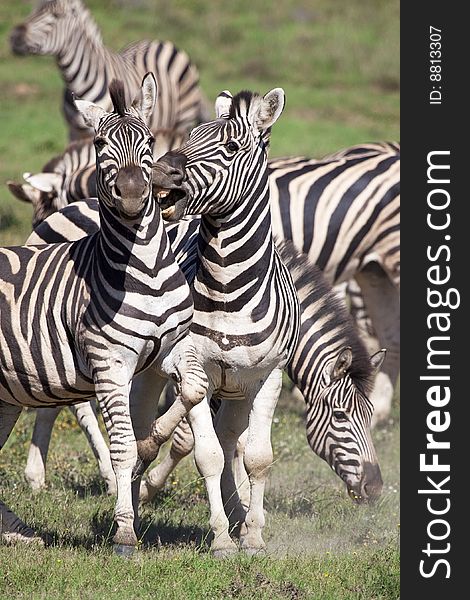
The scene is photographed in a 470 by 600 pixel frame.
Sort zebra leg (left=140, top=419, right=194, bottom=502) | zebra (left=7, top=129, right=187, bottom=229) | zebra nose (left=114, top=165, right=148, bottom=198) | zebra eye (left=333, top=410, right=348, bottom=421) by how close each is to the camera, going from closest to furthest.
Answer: zebra nose (left=114, top=165, right=148, bottom=198) < zebra leg (left=140, top=419, right=194, bottom=502) < zebra eye (left=333, top=410, right=348, bottom=421) < zebra (left=7, top=129, right=187, bottom=229)

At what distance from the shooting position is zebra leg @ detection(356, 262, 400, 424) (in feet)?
36.3

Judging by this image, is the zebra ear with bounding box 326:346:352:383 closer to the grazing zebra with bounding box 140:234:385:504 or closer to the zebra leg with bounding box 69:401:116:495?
the grazing zebra with bounding box 140:234:385:504

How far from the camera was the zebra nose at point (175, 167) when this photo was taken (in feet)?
19.6

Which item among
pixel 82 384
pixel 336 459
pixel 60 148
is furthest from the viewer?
pixel 60 148

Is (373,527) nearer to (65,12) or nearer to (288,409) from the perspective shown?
(288,409)

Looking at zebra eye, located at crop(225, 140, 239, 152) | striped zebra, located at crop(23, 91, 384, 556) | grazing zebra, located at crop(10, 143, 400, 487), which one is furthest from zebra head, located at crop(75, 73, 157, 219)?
grazing zebra, located at crop(10, 143, 400, 487)

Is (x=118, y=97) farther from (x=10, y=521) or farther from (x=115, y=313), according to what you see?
(x=10, y=521)

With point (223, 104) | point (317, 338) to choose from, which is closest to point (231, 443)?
point (317, 338)

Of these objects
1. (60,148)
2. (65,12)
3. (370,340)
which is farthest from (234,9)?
(370,340)

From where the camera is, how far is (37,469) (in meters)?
8.21

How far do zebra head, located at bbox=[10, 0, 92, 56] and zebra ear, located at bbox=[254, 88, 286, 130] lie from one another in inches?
374

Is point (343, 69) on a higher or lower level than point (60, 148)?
higher

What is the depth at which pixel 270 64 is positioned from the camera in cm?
2403

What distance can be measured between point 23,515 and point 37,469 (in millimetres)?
942
